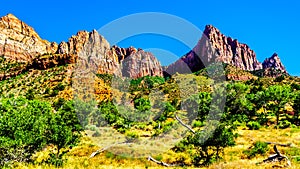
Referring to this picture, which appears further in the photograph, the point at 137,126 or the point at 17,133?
the point at 137,126

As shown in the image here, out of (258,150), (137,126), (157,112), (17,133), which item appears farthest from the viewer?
(157,112)

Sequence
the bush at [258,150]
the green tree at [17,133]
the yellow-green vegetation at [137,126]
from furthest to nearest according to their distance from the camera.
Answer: the bush at [258,150]
the yellow-green vegetation at [137,126]
the green tree at [17,133]

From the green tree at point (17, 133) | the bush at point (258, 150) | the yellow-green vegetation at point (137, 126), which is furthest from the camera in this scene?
the bush at point (258, 150)

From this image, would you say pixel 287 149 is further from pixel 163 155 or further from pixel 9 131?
pixel 9 131

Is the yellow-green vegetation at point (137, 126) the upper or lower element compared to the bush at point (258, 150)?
upper

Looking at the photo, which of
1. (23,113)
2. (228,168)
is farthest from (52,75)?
(228,168)

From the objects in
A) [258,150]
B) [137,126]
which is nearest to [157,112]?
[137,126]

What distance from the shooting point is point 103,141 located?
42.5 metres

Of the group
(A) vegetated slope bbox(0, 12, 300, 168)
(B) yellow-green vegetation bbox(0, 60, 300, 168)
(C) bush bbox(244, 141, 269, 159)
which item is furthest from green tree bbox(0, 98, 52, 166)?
(C) bush bbox(244, 141, 269, 159)

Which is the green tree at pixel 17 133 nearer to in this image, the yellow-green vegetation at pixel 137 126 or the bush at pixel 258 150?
the yellow-green vegetation at pixel 137 126

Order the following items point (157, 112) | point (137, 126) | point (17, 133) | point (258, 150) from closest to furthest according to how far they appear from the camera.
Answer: point (17, 133)
point (258, 150)
point (137, 126)
point (157, 112)

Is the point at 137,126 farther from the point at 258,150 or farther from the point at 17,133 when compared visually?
the point at 17,133

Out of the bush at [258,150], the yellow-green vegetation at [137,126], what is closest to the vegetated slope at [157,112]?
the yellow-green vegetation at [137,126]

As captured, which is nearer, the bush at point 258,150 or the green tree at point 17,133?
the green tree at point 17,133
